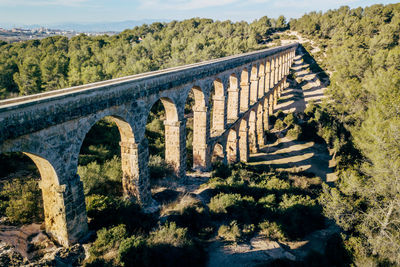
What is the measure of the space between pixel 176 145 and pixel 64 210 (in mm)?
6362

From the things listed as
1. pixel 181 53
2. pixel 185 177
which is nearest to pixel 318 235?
pixel 185 177


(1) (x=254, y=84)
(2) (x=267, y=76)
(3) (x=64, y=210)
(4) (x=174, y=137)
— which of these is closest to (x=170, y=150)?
(4) (x=174, y=137)

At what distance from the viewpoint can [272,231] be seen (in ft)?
34.9

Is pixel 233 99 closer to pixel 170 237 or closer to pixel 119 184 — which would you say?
pixel 119 184

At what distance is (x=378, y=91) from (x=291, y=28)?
207 feet

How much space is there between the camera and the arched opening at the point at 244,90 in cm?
2060

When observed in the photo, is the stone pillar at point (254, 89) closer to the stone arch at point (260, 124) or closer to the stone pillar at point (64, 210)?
the stone arch at point (260, 124)

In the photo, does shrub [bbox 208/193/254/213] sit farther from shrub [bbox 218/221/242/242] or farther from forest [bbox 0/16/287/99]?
forest [bbox 0/16/287/99]

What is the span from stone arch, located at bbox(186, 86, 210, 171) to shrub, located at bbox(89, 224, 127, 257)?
7.96m

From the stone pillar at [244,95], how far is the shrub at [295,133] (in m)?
9.42

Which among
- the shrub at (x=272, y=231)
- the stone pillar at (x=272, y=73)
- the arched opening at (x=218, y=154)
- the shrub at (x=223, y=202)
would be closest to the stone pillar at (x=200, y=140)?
the arched opening at (x=218, y=154)

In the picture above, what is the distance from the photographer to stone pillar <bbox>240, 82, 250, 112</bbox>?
20855 millimetres

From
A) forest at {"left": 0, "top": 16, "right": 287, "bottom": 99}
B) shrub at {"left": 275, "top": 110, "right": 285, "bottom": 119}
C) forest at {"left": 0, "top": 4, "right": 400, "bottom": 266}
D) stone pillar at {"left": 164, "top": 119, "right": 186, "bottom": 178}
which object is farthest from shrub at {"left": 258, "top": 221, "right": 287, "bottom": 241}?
shrub at {"left": 275, "top": 110, "right": 285, "bottom": 119}

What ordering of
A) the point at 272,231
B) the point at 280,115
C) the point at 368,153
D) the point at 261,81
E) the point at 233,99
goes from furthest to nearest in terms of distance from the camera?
the point at 280,115 < the point at 261,81 < the point at 233,99 < the point at 368,153 < the point at 272,231
